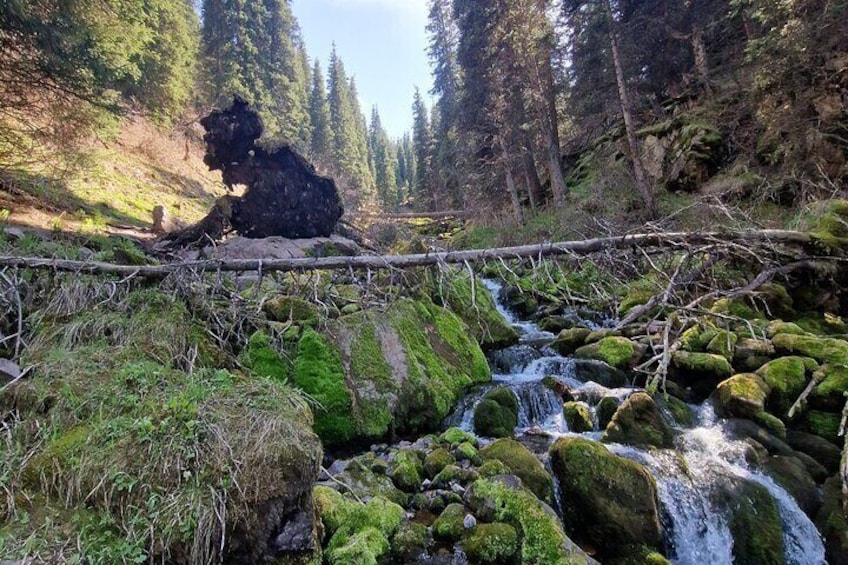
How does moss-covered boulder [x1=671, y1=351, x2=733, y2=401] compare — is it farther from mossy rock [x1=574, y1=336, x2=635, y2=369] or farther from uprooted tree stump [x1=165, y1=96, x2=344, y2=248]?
uprooted tree stump [x1=165, y1=96, x2=344, y2=248]

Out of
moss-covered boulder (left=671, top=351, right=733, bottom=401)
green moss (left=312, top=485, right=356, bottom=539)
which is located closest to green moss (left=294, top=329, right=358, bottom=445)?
green moss (left=312, top=485, right=356, bottom=539)

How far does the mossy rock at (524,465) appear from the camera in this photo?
4762mm

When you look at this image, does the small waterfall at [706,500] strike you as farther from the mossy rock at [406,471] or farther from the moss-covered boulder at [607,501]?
the mossy rock at [406,471]

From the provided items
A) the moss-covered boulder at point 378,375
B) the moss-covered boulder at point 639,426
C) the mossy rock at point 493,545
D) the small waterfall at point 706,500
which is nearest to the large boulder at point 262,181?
the moss-covered boulder at point 378,375

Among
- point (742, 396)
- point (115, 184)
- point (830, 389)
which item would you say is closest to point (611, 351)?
point (742, 396)

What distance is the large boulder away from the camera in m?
13.2

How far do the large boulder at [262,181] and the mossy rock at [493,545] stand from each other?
12.5 metres

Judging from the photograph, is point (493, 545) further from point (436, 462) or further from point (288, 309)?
point (288, 309)

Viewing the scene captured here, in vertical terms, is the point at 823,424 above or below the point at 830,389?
below

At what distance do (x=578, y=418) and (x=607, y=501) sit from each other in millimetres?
2150

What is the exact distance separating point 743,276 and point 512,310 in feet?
19.4

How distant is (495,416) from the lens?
6.56 metres

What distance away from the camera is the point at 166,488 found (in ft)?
9.05

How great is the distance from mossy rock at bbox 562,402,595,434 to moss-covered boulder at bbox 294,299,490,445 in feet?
5.65
